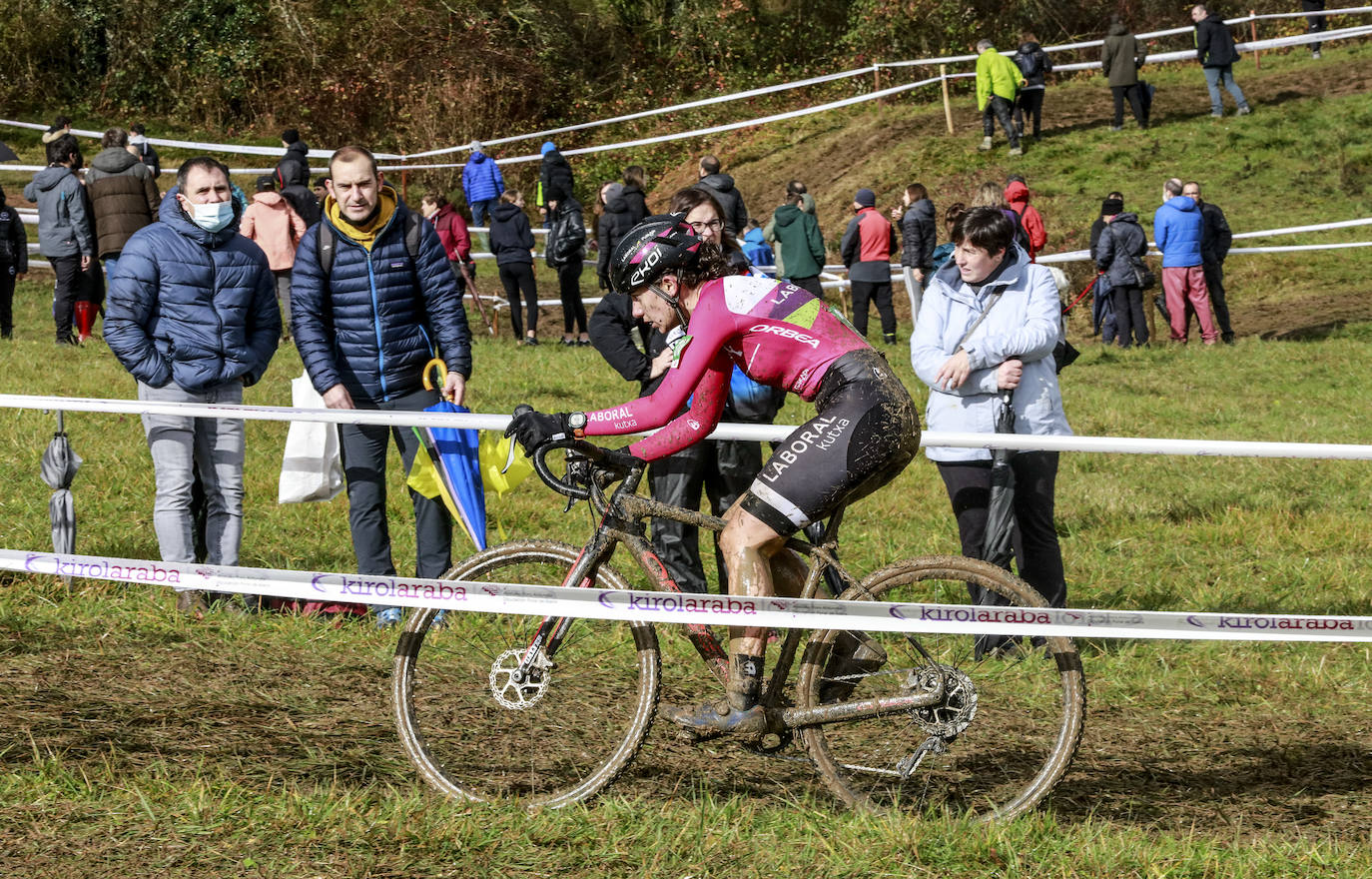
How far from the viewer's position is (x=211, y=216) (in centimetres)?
697

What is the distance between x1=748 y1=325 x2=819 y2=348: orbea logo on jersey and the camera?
4.71 m

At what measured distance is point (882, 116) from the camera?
26859 mm

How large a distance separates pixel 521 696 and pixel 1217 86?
22.6 m

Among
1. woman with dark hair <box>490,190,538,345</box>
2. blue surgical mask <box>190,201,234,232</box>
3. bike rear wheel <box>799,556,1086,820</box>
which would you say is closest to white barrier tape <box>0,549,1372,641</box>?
bike rear wheel <box>799,556,1086,820</box>

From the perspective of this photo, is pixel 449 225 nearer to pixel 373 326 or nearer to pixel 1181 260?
pixel 1181 260

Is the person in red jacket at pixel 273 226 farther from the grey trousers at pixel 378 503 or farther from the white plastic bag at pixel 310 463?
the grey trousers at pixel 378 503

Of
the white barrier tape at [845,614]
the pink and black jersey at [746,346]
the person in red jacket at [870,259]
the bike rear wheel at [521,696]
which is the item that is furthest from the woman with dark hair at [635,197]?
the white barrier tape at [845,614]

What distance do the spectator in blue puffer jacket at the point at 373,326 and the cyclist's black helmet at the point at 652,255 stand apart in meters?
2.21

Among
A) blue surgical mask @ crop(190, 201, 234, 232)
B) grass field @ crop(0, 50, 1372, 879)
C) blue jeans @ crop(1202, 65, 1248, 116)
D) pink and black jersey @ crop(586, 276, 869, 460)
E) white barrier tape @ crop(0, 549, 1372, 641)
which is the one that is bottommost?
grass field @ crop(0, 50, 1372, 879)

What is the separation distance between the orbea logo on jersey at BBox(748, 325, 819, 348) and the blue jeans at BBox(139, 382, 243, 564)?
11.2ft

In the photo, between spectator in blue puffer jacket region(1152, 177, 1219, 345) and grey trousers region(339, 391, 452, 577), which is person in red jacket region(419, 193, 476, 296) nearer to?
spectator in blue puffer jacket region(1152, 177, 1219, 345)

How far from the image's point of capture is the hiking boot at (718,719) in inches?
189

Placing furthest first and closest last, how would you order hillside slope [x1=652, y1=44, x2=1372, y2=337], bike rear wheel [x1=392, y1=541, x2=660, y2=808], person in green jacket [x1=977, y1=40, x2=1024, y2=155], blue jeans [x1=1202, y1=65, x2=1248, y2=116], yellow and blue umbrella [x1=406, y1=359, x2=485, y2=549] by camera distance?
blue jeans [x1=1202, y1=65, x2=1248, y2=116] → person in green jacket [x1=977, y1=40, x2=1024, y2=155] → hillside slope [x1=652, y1=44, x2=1372, y2=337] → yellow and blue umbrella [x1=406, y1=359, x2=485, y2=549] → bike rear wheel [x1=392, y1=541, x2=660, y2=808]

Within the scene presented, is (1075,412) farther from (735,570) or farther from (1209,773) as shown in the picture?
(735,570)
